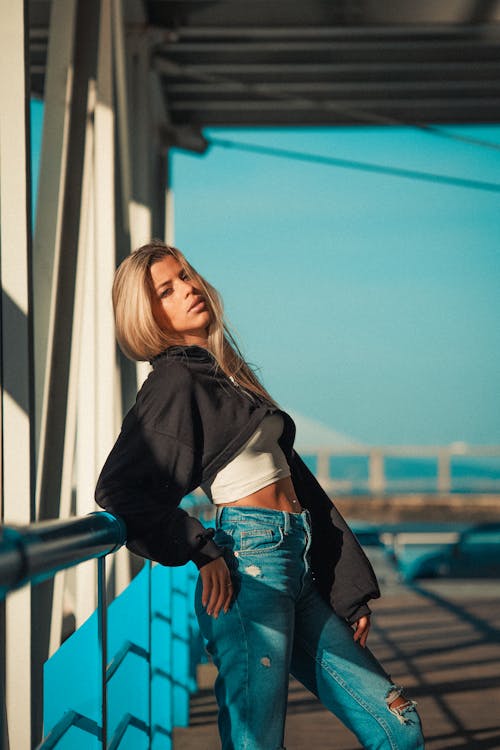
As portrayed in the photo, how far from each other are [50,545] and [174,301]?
2.90 feet

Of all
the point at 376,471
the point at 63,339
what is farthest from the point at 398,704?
the point at 376,471

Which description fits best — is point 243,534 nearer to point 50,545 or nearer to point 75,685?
point 75,685

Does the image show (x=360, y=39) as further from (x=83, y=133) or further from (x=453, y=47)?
(x=83, y=133)

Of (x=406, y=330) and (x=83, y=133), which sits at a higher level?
(x=406, y=330)

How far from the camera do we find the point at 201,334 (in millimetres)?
2002

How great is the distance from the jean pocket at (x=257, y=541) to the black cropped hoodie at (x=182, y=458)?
6cm

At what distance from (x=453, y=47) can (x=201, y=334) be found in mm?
4903

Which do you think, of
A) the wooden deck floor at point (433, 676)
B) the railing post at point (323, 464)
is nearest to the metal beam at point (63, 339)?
the wooden deck floor at point (433, 676)

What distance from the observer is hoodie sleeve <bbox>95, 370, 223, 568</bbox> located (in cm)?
168

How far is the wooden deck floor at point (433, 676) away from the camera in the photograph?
348 centimetres

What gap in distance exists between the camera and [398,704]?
5.79 ft

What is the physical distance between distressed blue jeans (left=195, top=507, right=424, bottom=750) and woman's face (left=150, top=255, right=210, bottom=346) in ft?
1.34

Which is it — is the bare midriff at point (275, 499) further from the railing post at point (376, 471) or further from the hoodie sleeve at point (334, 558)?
the railing post at point (376, 471)

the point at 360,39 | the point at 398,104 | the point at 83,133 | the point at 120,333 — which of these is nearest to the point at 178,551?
the point at 120,333
